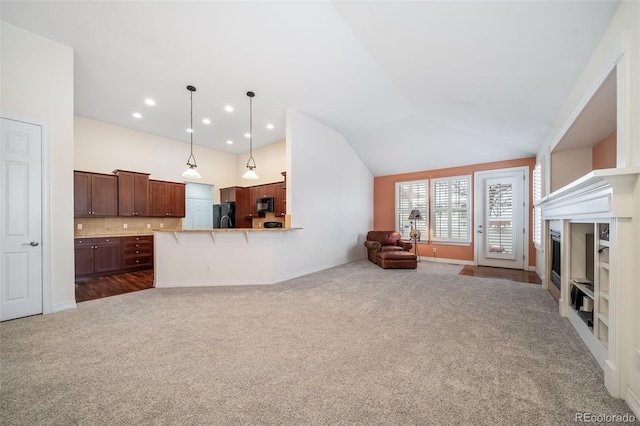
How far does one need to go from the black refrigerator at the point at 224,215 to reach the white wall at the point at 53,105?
4271 mm

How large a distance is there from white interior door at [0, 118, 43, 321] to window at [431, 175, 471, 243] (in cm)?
811

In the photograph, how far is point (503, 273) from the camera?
5.44 m

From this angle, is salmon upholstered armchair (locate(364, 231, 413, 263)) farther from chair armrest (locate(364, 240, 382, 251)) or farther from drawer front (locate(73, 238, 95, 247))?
drawer front (locate(73, 238, 95, 247))

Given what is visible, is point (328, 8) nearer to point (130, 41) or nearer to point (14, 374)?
point (130, 41)

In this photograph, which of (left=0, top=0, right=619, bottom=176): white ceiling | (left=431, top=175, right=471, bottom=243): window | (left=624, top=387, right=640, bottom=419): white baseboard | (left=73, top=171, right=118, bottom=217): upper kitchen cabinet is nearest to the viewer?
(left=624, top=387, right=640, bottom=419): white baseboard

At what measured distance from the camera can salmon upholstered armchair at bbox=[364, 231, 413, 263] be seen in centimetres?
660

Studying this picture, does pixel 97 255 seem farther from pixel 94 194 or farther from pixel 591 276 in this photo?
pixel 591 276

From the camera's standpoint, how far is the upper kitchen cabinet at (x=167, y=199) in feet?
20.6

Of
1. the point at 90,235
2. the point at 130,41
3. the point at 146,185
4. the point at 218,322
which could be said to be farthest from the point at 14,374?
the point at 146,185

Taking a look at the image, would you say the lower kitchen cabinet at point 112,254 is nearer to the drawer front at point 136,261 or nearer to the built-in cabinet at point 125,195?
the drawer front at point 136,261

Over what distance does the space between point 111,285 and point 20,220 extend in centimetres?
206

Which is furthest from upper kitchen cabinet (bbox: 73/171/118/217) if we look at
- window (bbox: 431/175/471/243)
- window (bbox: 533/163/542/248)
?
window (bbox: 533/163/542/248)

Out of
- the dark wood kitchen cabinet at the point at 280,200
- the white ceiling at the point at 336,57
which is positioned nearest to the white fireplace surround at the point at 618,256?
the white ceiling at the point at 336,57

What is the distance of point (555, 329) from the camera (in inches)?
104
